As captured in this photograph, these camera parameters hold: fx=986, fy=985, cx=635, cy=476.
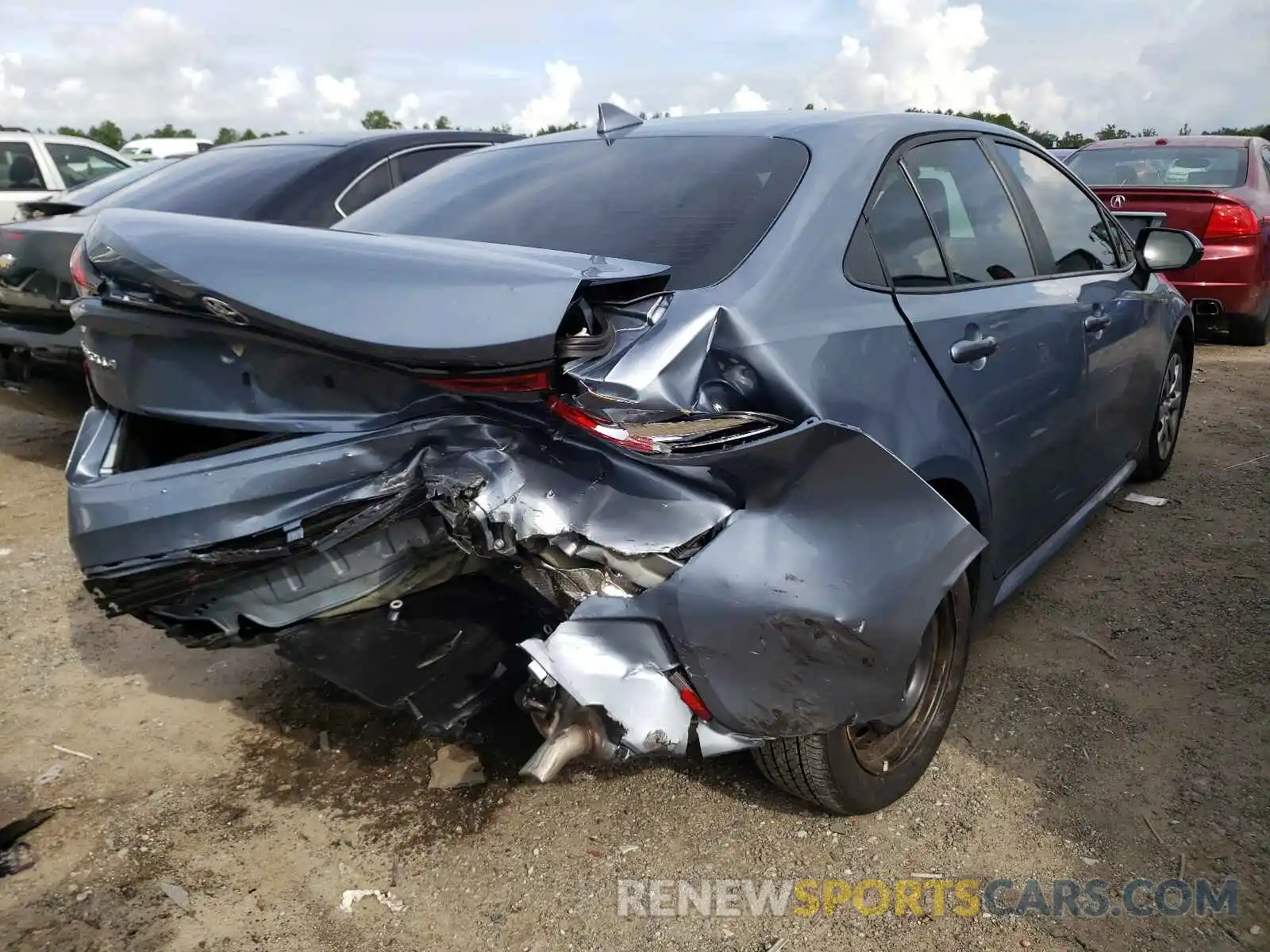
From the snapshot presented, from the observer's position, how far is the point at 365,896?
7.38 ft

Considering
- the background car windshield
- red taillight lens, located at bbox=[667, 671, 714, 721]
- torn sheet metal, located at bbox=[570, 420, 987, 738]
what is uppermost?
the background car windshield

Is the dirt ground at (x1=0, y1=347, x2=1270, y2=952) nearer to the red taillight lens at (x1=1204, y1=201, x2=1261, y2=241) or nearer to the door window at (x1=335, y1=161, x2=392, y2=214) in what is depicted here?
the door window at (x1=335, y1=161, x2=392, y2=214)

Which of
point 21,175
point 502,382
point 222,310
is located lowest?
point 502,382

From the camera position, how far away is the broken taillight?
73.6 inches

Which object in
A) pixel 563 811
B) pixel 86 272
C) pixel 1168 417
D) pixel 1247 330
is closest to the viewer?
pixel 86 272

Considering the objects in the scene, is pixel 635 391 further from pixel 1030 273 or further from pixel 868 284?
pixel 1030 273

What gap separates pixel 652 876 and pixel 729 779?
42 centimetres

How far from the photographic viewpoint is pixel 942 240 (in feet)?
8.95

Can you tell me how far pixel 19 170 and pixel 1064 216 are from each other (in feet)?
32.2

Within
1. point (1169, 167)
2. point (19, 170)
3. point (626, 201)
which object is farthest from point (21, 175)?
point (1169, 167)

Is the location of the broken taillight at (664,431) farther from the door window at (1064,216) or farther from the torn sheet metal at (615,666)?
the door window at (1064,216)

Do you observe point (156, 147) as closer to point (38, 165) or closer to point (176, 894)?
point (38, 165)

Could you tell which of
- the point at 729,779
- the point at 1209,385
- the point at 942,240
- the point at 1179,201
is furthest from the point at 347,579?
the point at 1179,201

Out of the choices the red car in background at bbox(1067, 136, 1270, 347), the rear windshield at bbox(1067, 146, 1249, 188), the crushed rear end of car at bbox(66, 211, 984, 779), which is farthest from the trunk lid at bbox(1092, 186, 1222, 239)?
the crushed rear end of car at bbox(66, 211, 984, 779)
